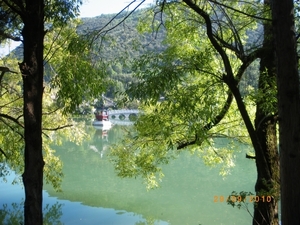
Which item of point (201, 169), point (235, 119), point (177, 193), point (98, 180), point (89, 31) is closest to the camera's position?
point (89, 31)

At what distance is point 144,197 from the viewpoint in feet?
34.6

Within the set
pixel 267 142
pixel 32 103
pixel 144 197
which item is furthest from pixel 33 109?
pixel 144 197

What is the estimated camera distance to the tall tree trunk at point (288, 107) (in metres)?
1.97

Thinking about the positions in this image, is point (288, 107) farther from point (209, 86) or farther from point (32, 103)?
point (32, 103)

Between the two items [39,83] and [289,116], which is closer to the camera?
[289,116]

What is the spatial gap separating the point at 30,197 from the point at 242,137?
3491mm

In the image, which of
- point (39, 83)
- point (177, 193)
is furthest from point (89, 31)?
point (177, 193)

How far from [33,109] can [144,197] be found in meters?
8.18

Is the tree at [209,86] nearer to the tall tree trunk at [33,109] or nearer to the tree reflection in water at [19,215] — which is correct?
the tall tree trunk at [33,109]

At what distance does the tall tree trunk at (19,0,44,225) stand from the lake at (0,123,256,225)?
4.30m

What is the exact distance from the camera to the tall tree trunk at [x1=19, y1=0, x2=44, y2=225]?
2.74 metres

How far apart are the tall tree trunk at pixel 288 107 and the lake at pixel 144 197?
5181mm

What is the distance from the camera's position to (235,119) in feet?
17.0

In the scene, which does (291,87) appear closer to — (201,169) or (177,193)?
(177,193)
